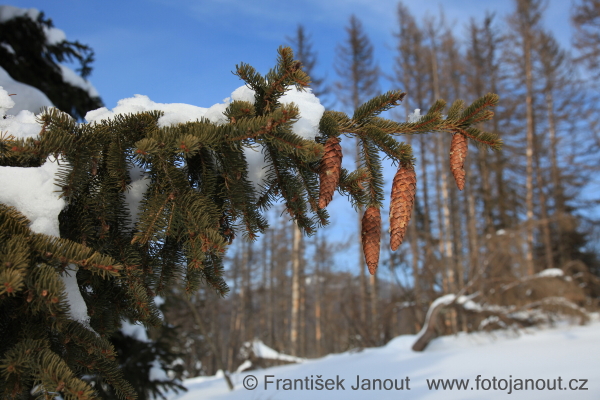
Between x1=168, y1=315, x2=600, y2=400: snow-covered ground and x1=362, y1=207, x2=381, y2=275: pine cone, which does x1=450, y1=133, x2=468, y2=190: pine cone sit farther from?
x1=168, y1=315, x2=600, y2=400: snow-covered ground

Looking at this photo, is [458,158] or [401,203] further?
[458,158]

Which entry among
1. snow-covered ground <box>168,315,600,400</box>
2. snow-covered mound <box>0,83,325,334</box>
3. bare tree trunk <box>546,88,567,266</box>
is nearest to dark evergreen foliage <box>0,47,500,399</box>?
snow-covered mound <box>0,83,325,334</box>

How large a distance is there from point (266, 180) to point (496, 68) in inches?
718

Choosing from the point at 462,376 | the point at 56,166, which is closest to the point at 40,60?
the point at 56,166

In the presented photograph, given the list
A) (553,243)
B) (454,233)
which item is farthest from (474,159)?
(553,243)

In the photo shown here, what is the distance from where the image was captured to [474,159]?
657 inches

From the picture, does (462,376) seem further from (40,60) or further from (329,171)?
(40,60)

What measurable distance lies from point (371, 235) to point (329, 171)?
10.3 inches

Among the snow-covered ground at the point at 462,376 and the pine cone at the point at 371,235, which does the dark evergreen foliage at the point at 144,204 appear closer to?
the pine cone at the point at 371,235

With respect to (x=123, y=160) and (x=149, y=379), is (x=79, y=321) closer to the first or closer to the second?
(x=123, y=160)

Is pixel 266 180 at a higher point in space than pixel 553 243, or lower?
lower

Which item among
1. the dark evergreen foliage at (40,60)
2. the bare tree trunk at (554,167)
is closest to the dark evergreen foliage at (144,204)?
the dark evergreen foliage at (40,60)

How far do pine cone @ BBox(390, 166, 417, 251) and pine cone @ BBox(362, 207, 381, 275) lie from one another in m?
0.06

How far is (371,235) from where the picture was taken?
125cm
